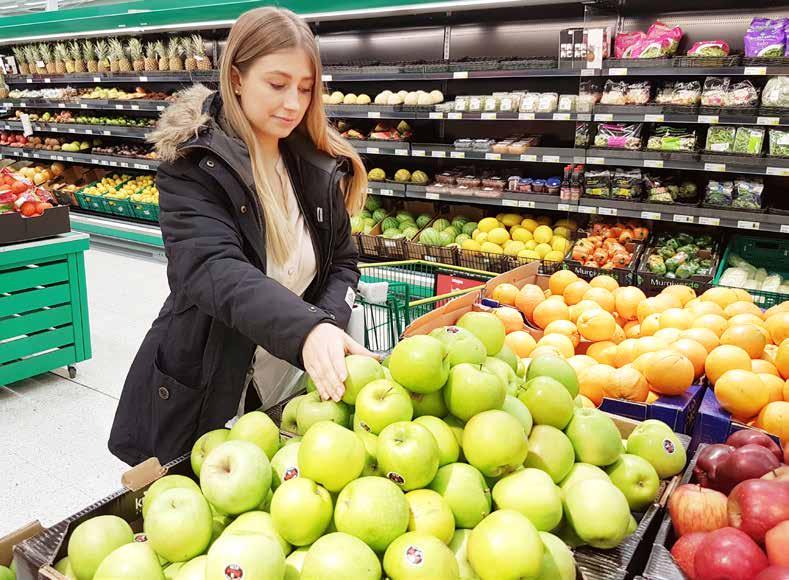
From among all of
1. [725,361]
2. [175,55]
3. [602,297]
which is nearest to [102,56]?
[175,55]

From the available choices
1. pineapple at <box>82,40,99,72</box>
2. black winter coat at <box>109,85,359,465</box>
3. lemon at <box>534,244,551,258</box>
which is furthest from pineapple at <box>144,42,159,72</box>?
black winter coat at <box>109,85,359,465</box>

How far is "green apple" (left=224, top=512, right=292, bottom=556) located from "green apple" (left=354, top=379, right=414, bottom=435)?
0.76 feet

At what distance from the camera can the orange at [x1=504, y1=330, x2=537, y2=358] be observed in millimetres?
2092

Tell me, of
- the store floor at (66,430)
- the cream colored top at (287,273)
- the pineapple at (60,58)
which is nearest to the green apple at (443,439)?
the cream colored top at (287,273)

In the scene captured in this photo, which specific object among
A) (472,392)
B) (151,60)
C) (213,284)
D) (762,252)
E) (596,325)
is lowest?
(762,252)

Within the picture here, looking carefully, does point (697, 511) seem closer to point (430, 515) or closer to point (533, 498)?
point (533, 498)

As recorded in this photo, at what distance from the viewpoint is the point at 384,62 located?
539 cm

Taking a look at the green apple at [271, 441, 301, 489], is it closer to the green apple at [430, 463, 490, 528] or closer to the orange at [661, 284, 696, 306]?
the green apple at [430, 463, 490, 528]

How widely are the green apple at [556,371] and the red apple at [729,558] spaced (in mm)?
425

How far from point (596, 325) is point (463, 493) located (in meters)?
1.34

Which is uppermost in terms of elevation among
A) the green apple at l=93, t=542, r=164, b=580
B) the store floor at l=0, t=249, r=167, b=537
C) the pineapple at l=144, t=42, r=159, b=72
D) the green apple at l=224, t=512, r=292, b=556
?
the pineapple at l=144, t=42, r=159, b=72

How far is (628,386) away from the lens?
1817 mm

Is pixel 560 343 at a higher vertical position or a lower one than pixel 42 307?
higher

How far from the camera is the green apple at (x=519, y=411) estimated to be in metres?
1.18
